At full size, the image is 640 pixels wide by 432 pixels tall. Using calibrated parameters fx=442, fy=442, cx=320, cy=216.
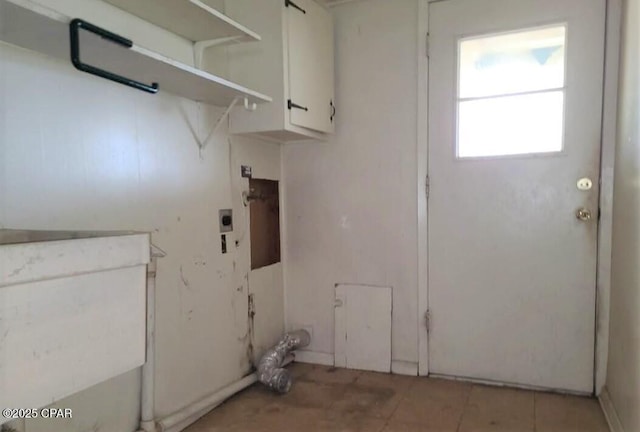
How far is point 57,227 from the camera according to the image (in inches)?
59.6

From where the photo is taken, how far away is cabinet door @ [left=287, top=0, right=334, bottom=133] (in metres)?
2.33

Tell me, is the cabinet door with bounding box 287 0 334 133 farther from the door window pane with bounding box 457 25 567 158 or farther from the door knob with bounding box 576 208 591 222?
the door knob with bounding box 576 208 591 222

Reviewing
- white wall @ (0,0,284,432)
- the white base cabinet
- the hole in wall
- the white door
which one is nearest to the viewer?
the white base cabinet

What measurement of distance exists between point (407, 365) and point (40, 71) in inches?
93.0

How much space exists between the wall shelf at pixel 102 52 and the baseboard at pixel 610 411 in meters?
2.17

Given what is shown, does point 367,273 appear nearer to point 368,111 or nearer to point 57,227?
point 368,111

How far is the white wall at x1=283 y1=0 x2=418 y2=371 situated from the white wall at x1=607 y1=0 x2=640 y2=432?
1.01m

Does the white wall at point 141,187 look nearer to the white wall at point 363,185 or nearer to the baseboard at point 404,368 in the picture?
the white wall at point 363,185

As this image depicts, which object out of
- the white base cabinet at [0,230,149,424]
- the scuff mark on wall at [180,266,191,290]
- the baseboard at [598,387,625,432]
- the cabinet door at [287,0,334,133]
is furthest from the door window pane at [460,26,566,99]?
the white base cabinet at [0,230,149,424]

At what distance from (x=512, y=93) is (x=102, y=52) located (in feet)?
6.60

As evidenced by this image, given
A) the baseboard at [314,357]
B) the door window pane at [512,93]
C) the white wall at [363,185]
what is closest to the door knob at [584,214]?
the door window pane at [512,93]

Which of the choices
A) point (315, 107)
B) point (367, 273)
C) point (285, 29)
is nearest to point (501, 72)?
point (315, 107)

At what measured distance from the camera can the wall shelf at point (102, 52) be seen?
1184mm

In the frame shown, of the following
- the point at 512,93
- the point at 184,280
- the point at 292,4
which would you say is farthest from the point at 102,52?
the point at 512,93
